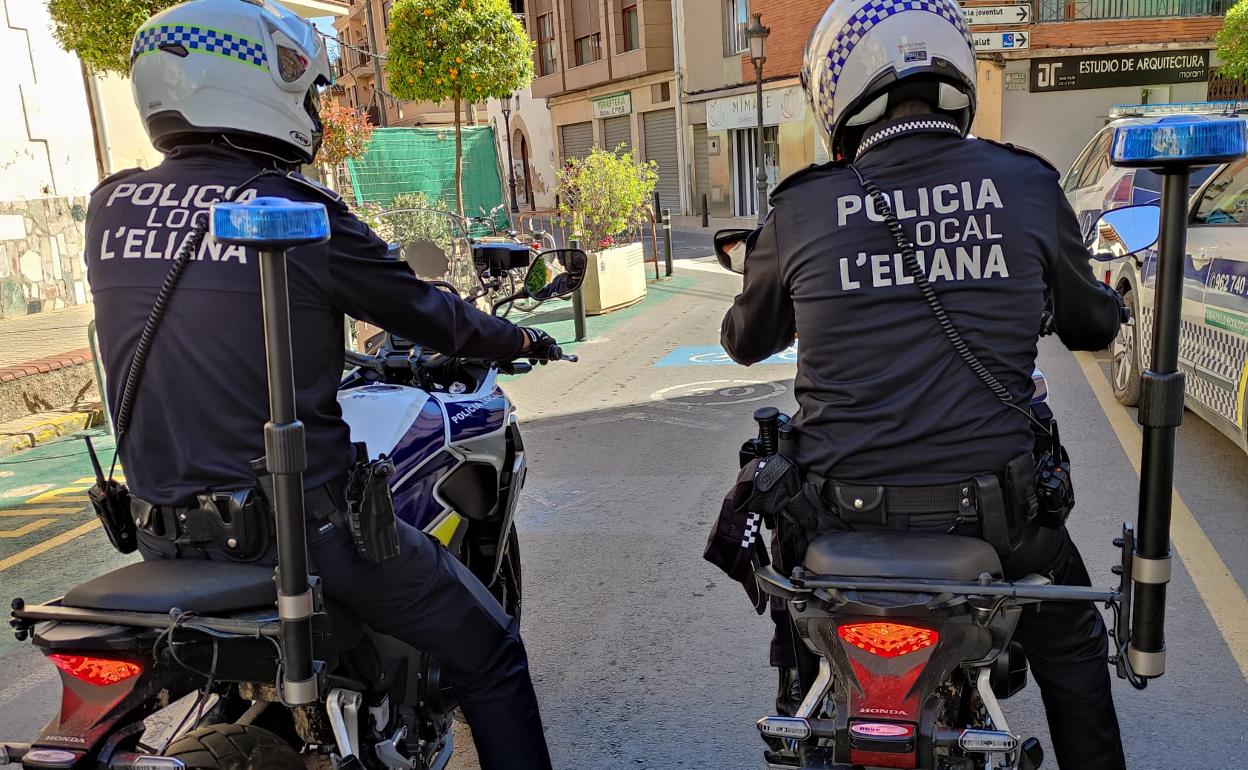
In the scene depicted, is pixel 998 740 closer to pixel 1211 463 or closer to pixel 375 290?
pixel 375 290

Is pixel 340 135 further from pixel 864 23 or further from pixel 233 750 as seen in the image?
pixel 233 750

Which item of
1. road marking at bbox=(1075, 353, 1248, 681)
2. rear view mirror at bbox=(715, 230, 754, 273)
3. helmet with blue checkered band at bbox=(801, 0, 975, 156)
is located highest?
helmet with blue checkered band at bbox=(801, 0, 975, 156)

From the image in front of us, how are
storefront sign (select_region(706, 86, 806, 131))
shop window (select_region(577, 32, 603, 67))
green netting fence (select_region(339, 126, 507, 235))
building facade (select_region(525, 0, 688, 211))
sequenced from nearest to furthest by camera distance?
green netting fence (select_region(339, 126, 507, 235)) < storefront sign (select_region(706, 86, 806, 131)) < building facade (select_region(525, 0, 688, 211)) < shop window (select_region(577, 32, 603, 67))

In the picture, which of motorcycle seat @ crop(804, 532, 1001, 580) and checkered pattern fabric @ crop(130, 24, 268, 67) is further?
checkered pattern fabric @ crop(130, 24, 268, 67)

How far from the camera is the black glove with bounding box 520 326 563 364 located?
8.68 ft

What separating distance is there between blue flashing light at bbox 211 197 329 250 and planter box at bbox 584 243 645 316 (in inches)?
409

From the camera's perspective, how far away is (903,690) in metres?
1.87

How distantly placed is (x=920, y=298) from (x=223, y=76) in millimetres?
1544

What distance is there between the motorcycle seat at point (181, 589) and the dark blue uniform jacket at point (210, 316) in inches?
6.1

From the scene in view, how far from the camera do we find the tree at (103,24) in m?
7.96

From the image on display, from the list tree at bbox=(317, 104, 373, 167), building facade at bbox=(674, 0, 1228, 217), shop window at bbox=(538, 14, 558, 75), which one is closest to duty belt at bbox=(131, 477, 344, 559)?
tree at bbox=(317, 104, 373, 167)

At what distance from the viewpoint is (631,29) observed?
108 ft

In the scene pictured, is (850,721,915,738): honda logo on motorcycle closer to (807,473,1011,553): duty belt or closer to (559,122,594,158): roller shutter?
(807,473,1011,553): duty belt

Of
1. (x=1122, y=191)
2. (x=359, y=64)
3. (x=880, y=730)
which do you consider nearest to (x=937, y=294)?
(x=880, y=730)
